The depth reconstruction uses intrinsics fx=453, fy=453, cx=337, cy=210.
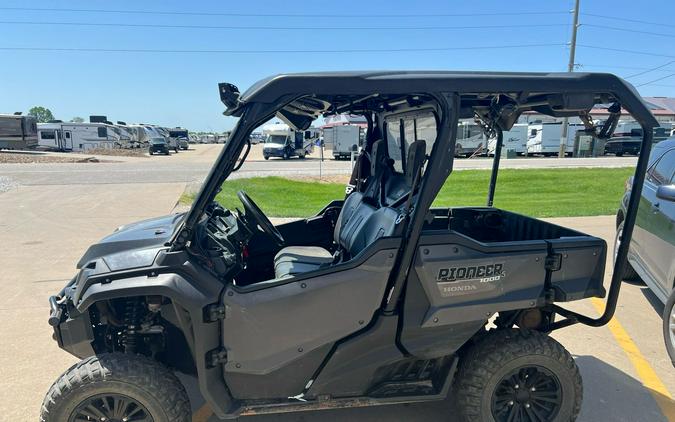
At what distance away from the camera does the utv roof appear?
2201 millimetres

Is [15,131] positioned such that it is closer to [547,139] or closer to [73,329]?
[73,329]

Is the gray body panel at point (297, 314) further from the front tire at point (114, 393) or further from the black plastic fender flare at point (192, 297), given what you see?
the front tire at point (114, 393)

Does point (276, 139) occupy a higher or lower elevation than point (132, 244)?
higher

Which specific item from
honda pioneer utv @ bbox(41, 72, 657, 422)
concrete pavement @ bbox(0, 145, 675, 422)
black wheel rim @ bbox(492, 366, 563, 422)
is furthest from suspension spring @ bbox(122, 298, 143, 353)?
black wheel rim @ bbox(492, 366, 563, 422)

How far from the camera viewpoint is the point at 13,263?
19.9 feet

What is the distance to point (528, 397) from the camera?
2682 millimetres

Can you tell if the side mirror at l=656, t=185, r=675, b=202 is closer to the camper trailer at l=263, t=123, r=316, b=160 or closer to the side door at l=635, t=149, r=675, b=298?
the side door at l=635, t=149, r=675, b=298

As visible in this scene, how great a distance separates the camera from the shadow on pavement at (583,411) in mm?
2896

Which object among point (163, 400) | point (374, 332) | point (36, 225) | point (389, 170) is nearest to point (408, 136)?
point (389, 170)

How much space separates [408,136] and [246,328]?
1.89 metres

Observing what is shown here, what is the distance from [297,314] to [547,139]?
112 ft

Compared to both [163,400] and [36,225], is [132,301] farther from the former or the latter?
[36,225]

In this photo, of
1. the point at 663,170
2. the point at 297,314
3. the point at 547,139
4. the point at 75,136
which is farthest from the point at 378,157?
the point at 75,136

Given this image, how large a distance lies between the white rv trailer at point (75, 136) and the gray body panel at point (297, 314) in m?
44.2
